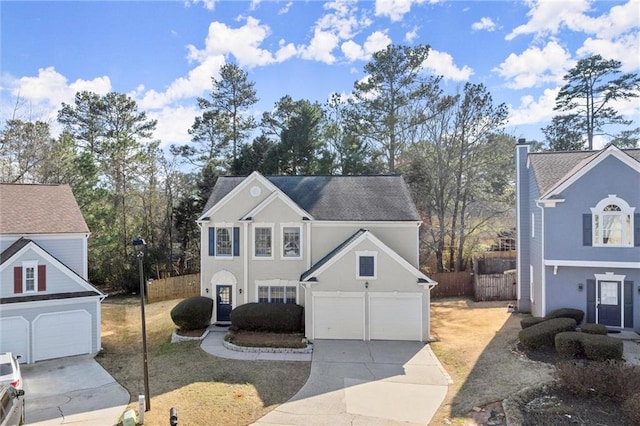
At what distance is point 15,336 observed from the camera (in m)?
14.4

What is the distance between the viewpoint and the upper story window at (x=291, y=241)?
1900 centimetres

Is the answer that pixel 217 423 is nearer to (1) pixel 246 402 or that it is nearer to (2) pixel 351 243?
(1) pixel 246 402

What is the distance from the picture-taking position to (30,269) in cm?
1496

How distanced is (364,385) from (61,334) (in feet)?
41.6

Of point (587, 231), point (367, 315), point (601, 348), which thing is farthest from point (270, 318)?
point (587, 231)

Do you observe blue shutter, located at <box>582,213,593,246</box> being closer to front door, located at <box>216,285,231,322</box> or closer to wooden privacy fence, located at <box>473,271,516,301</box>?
wooden privacy fence, located at <box>473,271,516,301</box>

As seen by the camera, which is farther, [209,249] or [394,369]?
[209,249]

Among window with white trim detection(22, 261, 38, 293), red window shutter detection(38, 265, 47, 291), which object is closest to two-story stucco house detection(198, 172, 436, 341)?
red window shutter detection(38, 265, 47, 291)

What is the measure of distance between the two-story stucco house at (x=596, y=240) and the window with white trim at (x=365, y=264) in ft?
25.8

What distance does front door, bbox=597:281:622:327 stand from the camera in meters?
15.8

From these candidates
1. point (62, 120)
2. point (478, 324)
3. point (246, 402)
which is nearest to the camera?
point (246, 402)

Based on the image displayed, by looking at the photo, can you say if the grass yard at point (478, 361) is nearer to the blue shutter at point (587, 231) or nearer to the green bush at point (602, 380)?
the green bush at point (602, 380)

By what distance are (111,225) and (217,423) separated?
25.9 meters

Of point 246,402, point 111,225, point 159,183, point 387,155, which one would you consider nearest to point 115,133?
point 159,183
